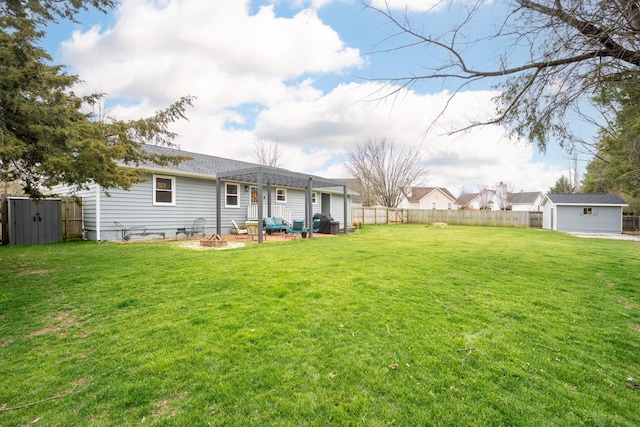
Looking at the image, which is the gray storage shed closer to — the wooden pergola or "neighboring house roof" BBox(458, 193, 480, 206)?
the wooden pergola

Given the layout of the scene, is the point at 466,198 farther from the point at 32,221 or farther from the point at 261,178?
the point at 32,221

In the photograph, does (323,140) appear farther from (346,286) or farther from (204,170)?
(346,286)

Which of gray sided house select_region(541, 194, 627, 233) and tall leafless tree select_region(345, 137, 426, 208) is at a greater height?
tall leafless tree select_region(345, 137, 426, 208)

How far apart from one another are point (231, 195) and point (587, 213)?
23.0 meters

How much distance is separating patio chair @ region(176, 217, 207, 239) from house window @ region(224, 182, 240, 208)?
1422 mm

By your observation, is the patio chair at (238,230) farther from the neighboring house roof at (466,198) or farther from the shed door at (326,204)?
the neighboring house roof at (466,198)

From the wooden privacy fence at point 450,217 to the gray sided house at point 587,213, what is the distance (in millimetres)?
2170

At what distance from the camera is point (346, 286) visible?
4.72 metres

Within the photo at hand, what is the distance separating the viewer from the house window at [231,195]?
13.2 m

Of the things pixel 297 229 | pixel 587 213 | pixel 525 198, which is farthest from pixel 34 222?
pixel 525 198

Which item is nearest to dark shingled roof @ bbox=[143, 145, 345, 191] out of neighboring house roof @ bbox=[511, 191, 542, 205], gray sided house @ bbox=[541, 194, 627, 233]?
gray sided house @ bbox=[541, 194, 627, 233]

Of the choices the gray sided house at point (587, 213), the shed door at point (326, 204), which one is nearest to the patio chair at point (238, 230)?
the shed door at point (326, 204)

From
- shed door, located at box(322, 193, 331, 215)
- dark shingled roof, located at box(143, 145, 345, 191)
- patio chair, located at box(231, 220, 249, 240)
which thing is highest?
dark shingled roof, located at box(143, 145, 345, 191)

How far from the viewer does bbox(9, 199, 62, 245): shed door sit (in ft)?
29.8
